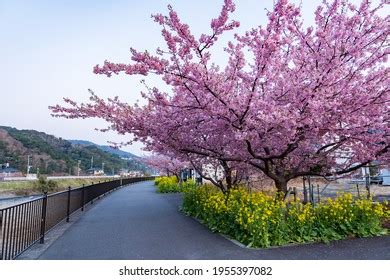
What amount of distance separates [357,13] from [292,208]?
399cm

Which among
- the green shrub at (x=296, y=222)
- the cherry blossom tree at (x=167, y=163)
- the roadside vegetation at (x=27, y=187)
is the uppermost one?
the cherry blossom tree at (x=167, y=163)

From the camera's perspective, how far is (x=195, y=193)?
10.8 metres

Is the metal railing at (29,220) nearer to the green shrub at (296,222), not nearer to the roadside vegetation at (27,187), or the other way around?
the green shrub at (296,222)

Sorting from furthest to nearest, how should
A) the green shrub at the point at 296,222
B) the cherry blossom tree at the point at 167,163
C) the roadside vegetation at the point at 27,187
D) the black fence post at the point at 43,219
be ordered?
the roadside vegetation at the point at 27,187, the cherry blossom tree at the point at 167,163, the black fence post at the point at 43,219, the green shrub at the point at 296,222

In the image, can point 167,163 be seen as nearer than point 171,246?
No

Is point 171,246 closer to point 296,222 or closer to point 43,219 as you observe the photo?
point 296,222

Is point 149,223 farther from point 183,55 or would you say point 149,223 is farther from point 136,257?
point 183,55

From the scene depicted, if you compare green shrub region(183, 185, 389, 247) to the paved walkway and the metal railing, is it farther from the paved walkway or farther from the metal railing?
the metal railing

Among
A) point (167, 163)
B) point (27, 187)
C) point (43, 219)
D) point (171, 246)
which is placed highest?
point (167, 163)

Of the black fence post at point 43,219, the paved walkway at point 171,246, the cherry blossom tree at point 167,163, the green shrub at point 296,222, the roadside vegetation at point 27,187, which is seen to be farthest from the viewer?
the roadside vegetation at point 27,187

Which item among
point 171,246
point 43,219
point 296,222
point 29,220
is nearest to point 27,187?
point 43,219

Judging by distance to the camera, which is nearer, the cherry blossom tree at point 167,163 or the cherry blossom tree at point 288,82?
the cherry blossom tree at point 288,82

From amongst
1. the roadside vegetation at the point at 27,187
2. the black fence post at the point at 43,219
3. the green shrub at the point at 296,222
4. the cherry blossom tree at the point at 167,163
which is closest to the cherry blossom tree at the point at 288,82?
the green shrub at the point at 296,222

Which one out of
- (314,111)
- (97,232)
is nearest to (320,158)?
(314,111)
